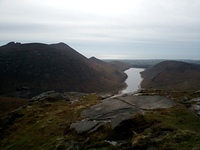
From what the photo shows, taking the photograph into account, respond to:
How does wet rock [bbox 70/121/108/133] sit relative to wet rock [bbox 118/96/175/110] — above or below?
below

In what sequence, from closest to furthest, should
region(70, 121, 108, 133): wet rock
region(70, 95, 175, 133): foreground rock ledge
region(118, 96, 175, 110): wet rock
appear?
1. region(70, 121, 108, 133): wet rock
2. region(70, 95, 175, 133): foreground rock ledge
3. region(118, 96, 175, 110): wet rock

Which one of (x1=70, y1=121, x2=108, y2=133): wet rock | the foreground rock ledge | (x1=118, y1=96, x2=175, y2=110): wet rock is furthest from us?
(x1=118, y1=96, x2=175, y2=110): wet rock

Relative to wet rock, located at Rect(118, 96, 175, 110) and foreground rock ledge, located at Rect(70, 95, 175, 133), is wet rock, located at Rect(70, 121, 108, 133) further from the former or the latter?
wet rock, located at Rect(118, 96, 175, 110)

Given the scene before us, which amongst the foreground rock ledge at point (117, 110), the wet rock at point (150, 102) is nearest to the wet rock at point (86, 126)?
the foreground rock ledge at point (117, 110)

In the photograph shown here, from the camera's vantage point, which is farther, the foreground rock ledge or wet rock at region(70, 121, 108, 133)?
the foreground rock ledge

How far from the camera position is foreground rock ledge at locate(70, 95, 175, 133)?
21.7 m

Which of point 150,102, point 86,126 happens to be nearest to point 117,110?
point 150,102

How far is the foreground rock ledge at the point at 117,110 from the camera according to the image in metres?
21.7

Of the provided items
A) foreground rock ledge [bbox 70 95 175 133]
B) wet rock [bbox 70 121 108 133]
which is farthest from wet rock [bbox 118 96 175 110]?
wet rock [bbox 70 121 108 133]

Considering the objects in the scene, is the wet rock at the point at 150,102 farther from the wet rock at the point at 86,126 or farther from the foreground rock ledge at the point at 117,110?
the wet rock at the point at 86,126

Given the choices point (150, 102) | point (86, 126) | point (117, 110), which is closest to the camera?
point (86, 126)

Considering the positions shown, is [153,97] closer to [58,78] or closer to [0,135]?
[0,135]

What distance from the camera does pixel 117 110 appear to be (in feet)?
86.0

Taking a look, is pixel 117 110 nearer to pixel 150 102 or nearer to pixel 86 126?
pixel 150 102
